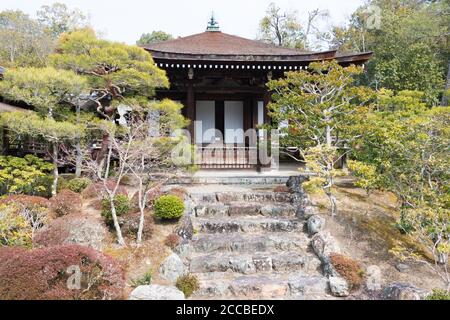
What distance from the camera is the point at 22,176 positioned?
9.69 m

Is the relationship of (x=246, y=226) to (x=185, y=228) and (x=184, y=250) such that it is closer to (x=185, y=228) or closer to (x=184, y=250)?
(x=185, y=228)

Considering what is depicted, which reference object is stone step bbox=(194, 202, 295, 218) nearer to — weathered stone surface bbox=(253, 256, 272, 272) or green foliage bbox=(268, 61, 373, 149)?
weathered stone surface bbox=(253, 256, 272, 272)

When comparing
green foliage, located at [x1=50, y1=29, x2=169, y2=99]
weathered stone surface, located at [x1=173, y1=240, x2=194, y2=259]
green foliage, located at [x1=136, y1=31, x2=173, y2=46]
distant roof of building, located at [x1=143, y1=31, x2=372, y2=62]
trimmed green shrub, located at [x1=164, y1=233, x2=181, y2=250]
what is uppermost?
green foliage, located at [x1=136, y1=31, x2=173, y2=46]

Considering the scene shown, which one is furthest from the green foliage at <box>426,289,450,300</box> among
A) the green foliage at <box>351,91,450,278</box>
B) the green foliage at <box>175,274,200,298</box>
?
the green foliage at <box>175,274,200,298</box>

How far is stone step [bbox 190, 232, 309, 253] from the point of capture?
859 cm

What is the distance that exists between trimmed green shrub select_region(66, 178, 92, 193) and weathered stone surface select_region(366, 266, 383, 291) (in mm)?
8418

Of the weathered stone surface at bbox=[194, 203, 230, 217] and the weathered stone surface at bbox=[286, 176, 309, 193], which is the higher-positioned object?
the weathered stone surface at bbox=[286, 176, 309, 193]

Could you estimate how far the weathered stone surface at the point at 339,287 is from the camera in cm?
707

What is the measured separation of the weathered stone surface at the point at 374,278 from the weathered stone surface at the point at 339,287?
465mm

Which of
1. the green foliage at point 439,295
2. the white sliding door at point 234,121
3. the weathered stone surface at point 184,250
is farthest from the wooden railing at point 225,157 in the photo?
the green foliage at point 439,295

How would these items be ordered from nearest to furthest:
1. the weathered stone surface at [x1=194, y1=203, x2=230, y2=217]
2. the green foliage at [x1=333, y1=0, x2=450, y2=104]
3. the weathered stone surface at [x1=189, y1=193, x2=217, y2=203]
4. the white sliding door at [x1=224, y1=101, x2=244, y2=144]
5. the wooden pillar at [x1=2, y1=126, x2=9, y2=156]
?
the weathered stone surface at [x1=194, y1=203, x2=230, y2=217] < the weathered stone surface at [x1=189, y1=193, x2=217, y2=203] < the wooden pillar at [x1=2, y1=126, x2=9, y2=156] < the white sliding door at [x1=224, y1=101, x2=244, y2=144] < the green foliage at [x1=333, y1=0, x2=450, y2=104]

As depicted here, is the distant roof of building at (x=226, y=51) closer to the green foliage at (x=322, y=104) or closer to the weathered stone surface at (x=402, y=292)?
the green foliage at (x=322, y=104)

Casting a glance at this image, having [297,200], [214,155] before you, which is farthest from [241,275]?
[214,155]

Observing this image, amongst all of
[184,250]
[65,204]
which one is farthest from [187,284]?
[65,204]
